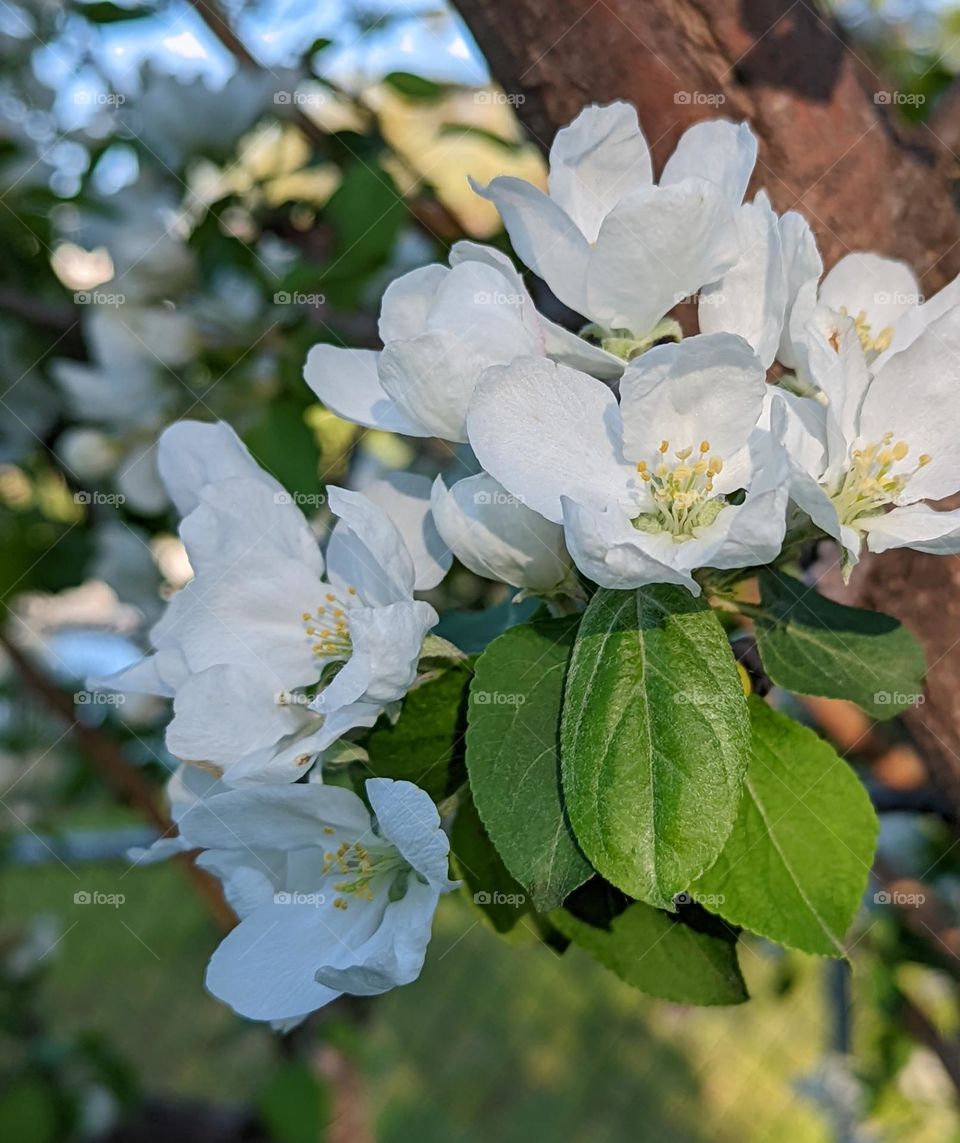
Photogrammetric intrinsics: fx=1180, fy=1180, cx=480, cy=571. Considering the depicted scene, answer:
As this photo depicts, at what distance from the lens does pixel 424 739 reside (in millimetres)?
805

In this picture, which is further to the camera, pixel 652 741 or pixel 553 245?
pixel 553 245

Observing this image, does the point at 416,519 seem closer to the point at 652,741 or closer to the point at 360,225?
the point at 652,741

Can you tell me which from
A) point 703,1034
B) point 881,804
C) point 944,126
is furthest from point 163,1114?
point 944,126

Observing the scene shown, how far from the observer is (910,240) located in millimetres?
1113

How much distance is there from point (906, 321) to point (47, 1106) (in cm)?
264

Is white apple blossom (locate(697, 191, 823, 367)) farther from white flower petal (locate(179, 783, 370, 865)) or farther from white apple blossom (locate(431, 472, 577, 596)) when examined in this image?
white flower petal (locate(179, 783, 370, 865))

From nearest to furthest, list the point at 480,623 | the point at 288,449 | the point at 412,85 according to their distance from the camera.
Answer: the point at 480,623 → the point at 288,449 → the point at 412,85

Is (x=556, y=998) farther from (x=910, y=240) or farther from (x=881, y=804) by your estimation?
(x=910, y=240)

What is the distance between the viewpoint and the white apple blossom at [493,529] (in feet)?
2.43

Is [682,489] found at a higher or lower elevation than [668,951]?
higher

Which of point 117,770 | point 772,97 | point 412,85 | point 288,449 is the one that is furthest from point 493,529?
point 117,770

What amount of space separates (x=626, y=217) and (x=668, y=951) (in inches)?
19.8

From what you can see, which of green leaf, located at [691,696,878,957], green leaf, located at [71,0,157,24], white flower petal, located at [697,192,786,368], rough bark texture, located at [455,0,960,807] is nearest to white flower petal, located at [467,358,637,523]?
white flower petal, located at [697,192,786,368]

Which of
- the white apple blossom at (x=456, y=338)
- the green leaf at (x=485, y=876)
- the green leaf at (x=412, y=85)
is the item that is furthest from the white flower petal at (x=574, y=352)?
the green leaf at (x=412, y=85)
